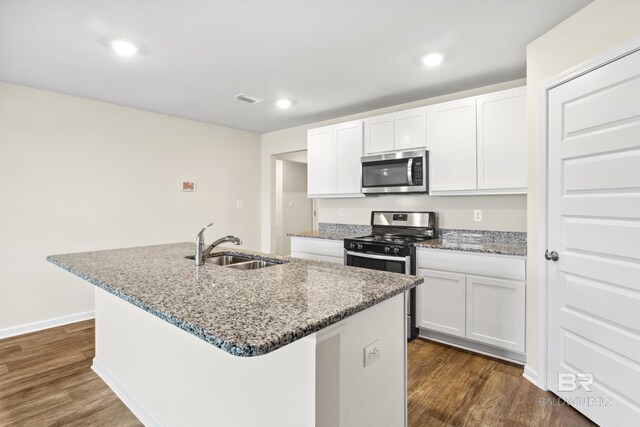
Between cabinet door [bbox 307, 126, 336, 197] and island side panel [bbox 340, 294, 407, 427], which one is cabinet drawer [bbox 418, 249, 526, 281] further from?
cabinet door [bbox 307, 126, 336, 197]

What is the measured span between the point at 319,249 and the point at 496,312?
72.1 inches

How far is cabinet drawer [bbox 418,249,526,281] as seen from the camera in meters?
2.42

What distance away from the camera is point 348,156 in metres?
3.71

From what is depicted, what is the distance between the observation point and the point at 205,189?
4.50 metres

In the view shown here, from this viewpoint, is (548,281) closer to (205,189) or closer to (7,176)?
(205,189)

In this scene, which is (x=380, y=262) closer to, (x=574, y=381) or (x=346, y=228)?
(x=346, y=228)

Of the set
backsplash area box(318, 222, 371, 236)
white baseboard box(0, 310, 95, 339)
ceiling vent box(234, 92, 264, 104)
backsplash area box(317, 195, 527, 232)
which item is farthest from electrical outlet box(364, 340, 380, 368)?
white baseboard box(0, 310, 95, 339)

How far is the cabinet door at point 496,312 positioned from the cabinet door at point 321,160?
1.93 metres

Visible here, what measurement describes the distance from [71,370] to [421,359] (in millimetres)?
2613

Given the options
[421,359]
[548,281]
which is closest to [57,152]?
[421,359]

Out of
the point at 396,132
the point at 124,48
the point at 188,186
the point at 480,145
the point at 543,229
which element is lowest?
the point at 543,229

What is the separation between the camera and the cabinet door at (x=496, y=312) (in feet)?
7.94

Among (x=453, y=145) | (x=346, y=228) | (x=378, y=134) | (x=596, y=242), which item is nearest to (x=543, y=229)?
(x=596, y=242)

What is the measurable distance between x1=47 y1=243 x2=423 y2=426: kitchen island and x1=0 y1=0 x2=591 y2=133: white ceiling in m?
1.44
